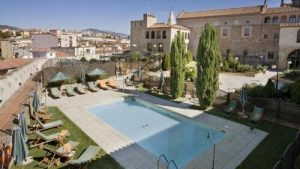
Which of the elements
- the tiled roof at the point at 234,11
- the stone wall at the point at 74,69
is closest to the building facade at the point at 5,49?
the stone wall at the point at 74,69

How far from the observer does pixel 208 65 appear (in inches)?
595

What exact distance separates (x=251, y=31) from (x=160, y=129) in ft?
109

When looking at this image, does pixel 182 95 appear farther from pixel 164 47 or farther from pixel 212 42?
pixel 164 47

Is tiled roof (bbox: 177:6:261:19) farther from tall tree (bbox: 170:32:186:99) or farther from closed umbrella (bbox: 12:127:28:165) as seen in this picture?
closed umbrella (bbox: 12:127:28:165)

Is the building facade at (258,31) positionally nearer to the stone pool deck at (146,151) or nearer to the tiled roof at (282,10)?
the tiled roof at (282,10)

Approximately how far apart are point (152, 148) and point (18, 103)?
9.24 m

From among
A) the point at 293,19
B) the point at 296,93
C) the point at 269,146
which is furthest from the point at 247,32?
the point at 269,146

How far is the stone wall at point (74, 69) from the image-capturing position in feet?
66.8

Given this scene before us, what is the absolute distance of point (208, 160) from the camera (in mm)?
9266

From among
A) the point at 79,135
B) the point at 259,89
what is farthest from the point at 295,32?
the point at 79,135

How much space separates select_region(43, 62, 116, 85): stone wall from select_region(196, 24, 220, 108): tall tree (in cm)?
1234

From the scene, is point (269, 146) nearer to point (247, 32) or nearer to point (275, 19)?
point (247, 32)

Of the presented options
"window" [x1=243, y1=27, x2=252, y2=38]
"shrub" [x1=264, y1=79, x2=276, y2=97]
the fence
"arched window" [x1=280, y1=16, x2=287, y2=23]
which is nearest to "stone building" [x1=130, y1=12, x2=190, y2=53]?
Answer: "window" [x1=243, y1=27, x2=252, y2=38]

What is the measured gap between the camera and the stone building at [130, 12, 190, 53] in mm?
39438
